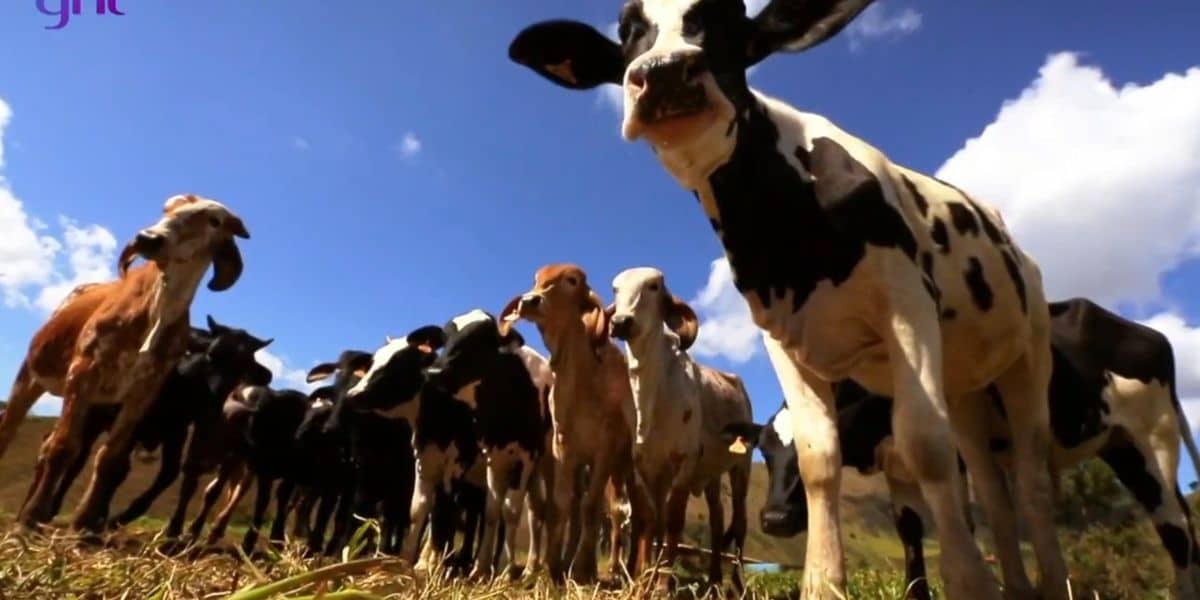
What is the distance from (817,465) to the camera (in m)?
2.57

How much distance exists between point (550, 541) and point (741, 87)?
4469mm

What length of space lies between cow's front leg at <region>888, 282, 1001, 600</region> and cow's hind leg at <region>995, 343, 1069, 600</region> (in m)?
1.30

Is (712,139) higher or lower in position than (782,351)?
higher

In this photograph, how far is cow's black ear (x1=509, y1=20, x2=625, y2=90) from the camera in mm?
3217

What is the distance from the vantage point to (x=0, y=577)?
151cm

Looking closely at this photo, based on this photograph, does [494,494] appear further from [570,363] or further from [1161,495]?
[1161,495]

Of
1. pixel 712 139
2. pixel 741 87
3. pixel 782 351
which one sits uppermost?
pixel 741 87

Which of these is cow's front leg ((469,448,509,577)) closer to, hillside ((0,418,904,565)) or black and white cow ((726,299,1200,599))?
black and white cow ((726,299,1200,599))

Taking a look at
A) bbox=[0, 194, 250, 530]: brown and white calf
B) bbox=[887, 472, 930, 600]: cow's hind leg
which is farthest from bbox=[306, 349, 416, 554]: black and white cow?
bbox=[887, 472, 930, 600]: cow's hind leg

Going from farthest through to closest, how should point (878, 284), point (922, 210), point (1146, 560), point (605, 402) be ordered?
1. point (1146, 560)
2. point (605, 402)
3. point (922, 210)
4. point (878, 284)

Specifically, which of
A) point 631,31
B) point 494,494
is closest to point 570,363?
point 494,494

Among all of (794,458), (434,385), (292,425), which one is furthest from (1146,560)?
(292,425)

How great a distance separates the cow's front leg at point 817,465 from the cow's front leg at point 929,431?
256mm

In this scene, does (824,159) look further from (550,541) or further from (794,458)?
(550,541)
